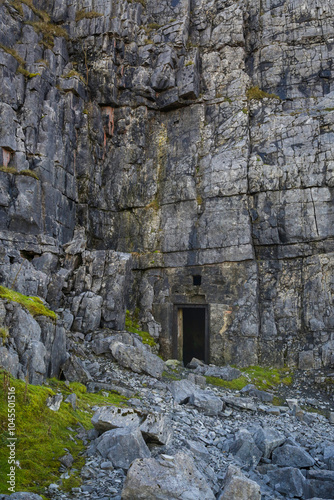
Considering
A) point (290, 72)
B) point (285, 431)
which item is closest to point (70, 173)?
point (290, 72)

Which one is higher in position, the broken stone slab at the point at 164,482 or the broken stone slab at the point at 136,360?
the broken stone slab at the point at 164,482

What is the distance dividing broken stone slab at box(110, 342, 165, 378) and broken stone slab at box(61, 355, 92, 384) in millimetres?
2937

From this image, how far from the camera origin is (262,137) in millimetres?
24844

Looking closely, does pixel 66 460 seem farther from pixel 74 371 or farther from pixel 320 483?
pixel 74 371

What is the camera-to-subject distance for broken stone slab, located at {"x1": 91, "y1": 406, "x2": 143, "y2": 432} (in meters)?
8.02

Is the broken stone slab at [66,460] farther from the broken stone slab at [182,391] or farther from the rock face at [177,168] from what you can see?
the rock face at [177,168]

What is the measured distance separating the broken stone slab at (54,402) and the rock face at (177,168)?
394 inches

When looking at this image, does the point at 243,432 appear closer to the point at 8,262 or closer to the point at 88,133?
the point at 8,262

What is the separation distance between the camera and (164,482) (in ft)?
19.9

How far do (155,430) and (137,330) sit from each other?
16.0 meters

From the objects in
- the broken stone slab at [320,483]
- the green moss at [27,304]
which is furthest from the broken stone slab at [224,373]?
the broken stone slab at [320,483]

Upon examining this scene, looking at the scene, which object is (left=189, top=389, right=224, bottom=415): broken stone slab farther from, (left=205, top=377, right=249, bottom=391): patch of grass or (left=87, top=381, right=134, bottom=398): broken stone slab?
(left=205, top=377, right=249, bottom=391): patch of grass

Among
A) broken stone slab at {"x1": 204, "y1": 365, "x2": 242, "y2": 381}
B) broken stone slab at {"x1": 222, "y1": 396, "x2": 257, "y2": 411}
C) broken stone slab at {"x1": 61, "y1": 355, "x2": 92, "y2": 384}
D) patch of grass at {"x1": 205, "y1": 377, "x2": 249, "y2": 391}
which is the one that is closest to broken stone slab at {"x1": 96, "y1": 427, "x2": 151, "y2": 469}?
broken stone slab at {"x1": 61, "y1": 355, "x2": 92, "y2": 384}

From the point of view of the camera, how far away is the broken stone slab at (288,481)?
8.02 m
